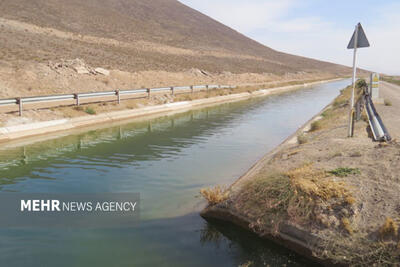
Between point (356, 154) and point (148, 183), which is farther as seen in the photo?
point (148, 183)

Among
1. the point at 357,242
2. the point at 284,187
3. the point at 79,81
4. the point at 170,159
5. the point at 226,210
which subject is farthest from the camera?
the point at 79,81

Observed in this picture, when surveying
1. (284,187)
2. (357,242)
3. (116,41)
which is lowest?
(357,242)

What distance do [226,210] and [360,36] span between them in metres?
6.64

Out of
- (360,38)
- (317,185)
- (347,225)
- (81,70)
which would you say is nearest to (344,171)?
(317,185)

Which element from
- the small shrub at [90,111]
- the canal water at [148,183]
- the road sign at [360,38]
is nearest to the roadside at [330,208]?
the canal water at [148,183]

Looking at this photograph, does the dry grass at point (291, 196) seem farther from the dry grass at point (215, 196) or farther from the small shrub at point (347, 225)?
the dry grass at point (215, 196)

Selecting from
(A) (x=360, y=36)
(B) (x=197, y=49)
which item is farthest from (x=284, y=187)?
(B) (x=197, y=49)

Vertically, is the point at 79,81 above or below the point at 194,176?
above

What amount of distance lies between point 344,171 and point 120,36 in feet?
241

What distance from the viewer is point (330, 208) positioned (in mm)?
5816

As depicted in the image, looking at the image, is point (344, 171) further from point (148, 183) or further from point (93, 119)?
point (93, 119)

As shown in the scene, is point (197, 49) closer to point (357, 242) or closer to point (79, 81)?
point (79, 81)

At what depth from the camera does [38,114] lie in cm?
1838

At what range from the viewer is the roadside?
515 cm
